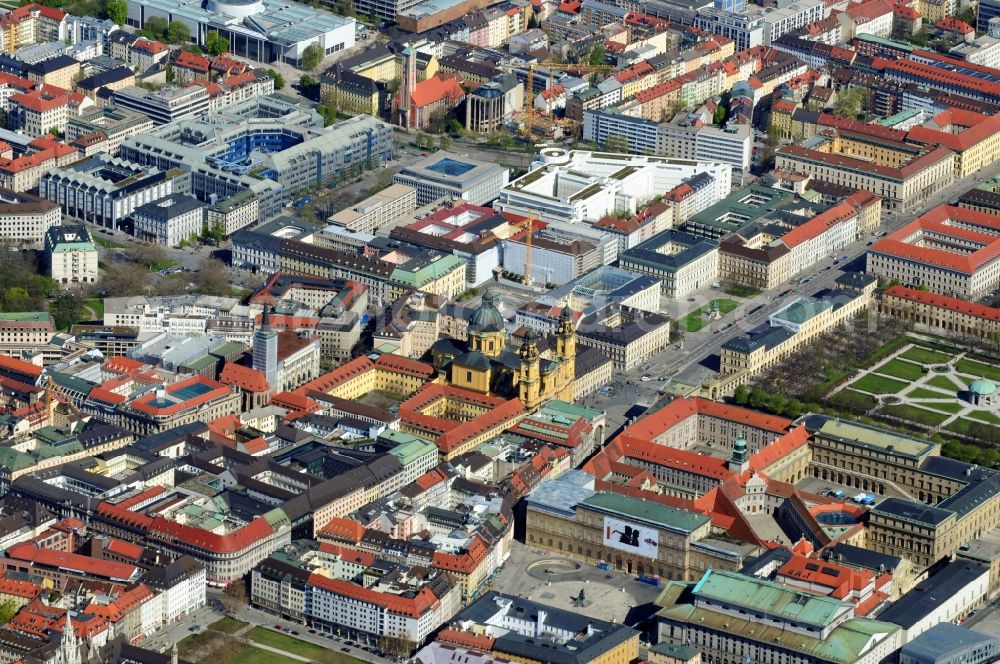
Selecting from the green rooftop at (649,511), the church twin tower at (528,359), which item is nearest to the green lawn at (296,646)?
the green rooftop at (649,511)

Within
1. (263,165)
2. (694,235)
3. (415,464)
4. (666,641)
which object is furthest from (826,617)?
(263,165)

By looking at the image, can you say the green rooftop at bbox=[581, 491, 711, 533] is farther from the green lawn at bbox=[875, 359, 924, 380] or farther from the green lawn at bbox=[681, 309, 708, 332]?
the green lawn at bbox=[681, 309, 708, 332]

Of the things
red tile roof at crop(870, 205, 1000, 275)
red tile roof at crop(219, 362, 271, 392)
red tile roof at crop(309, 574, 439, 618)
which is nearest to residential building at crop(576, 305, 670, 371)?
red tile roof at crop(870, 205, 1000, 275)

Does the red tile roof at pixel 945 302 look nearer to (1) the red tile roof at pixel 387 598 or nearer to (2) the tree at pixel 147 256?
(2) the tree at pixel 147 256

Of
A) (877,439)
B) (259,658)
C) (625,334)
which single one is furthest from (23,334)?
(877,439)

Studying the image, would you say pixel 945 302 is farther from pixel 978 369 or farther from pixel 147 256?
pixel 147 256

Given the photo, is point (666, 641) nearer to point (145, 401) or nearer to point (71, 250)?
point (145, 401)
